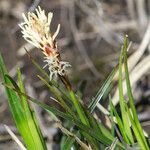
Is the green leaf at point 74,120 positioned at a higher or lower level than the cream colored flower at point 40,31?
lower

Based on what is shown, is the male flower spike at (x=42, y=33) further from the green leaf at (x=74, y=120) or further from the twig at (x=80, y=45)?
the twig at (x=80, y=45)

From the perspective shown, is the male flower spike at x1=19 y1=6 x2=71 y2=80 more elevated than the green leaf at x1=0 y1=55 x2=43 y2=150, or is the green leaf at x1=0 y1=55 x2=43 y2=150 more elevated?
the male flower spike at x1=19 y1=6 x2=71 y2=80

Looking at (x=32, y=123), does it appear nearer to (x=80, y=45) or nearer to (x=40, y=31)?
(x=40, y=31)

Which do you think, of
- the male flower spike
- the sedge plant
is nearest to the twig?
the sedge plant

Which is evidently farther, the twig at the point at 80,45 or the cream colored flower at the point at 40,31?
the twig at the point at 80,45

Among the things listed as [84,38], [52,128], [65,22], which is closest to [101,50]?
[84,38]

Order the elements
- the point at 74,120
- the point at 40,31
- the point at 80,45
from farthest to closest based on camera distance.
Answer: the point at 80,45 < the point at 74,120 < the point at 40,31

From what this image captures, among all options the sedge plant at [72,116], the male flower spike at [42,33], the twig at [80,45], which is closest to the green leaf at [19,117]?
the sedge plant at [72,116]

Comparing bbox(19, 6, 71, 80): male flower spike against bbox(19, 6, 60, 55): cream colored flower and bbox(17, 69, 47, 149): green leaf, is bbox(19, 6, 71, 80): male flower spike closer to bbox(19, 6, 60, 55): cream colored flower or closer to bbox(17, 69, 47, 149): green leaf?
bbox(19, 6, 60, 55): cream colored flower

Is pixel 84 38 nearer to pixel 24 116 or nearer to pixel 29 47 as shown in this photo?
pixel 29 47

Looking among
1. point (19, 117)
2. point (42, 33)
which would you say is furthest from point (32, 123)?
point (42, 33)

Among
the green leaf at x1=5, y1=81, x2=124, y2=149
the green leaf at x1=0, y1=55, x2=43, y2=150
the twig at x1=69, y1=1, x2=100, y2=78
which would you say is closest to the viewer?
the green leaf at x1=5, y1=81, x2=124, y2=149
